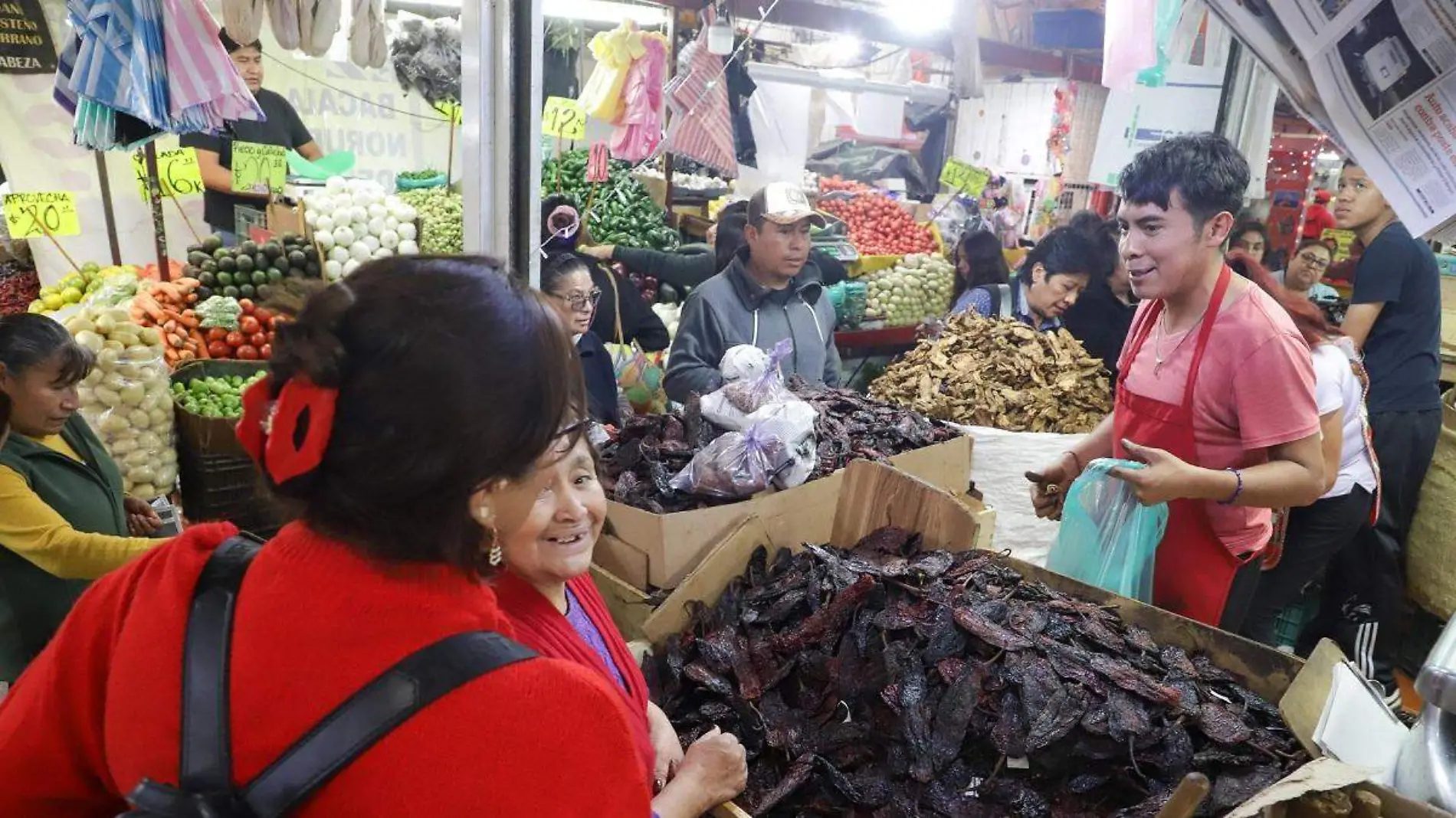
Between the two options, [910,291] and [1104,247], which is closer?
[1104,247]

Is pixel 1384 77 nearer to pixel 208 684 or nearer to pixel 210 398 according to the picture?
pixel 208 684

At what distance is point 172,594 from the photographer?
0.92 metres

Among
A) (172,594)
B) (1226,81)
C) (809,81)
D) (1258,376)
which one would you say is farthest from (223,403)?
(1226,81)

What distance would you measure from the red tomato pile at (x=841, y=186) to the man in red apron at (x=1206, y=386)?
5.28 m

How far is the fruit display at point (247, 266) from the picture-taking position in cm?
448

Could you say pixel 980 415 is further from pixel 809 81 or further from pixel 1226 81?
pixel 809 81

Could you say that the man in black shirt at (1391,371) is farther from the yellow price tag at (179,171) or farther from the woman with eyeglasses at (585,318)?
the yellow price tag at (179,171)

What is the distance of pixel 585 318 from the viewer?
3.48 metres

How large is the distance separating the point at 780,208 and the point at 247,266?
2.85 m

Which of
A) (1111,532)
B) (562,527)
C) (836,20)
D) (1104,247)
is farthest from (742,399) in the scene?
(836,20)

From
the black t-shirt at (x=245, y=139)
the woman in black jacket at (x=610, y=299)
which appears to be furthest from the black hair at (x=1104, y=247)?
the black t-shirt at (x=245, y=139)

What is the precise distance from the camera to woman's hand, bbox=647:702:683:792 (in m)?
1.65

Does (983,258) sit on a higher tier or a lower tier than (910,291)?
higher

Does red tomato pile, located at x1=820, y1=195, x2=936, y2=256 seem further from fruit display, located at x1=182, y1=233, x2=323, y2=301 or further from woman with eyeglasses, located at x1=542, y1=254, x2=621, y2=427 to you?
fruit display, located at x1=182, y1=233, x2=323, y2=301
